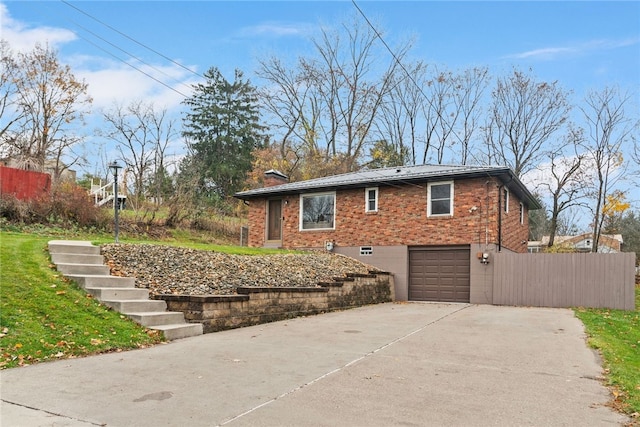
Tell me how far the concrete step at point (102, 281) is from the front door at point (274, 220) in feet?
36.5

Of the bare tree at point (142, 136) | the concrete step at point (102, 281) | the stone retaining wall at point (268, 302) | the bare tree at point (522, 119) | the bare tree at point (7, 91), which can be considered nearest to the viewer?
the concrete step at point (102, 281)

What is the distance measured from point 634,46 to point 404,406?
50.4ft

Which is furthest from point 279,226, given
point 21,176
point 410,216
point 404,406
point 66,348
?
point 404,406

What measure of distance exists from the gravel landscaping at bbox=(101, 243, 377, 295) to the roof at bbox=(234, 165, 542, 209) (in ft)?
17.9

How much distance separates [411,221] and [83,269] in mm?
10820

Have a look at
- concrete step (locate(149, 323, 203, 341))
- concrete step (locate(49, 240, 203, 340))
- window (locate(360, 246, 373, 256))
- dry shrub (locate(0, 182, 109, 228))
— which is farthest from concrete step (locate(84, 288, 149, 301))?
window (locate(360, 246, 373, 256))

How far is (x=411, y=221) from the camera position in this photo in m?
15.9

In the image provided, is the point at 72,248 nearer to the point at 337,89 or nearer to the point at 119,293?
the point at 119,293

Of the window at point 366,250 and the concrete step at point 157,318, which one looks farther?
the window at point 366,250

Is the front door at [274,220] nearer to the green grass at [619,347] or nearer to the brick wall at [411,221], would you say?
the brick wall at [411,221]

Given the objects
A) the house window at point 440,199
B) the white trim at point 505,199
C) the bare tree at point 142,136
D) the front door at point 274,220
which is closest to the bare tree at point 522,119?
the white trim at point 505,199

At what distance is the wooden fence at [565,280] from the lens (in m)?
13.0

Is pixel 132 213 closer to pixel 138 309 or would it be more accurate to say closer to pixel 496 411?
pixel 138 309

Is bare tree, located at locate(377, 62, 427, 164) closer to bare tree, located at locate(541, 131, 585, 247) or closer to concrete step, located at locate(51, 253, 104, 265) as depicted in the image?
bare tree, located at locate(541, 131, 585, 247)
